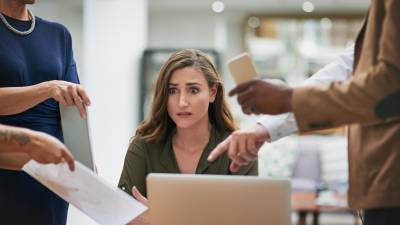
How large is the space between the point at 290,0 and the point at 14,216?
22.5 ft

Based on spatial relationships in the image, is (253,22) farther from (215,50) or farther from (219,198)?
(219,198)

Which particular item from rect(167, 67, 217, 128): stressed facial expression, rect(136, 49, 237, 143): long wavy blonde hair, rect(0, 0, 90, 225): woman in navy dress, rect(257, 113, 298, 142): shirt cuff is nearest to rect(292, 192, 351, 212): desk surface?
rect(136, 49, 237, 143): long wavy blonde hair

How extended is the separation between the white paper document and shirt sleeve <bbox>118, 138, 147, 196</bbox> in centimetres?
56

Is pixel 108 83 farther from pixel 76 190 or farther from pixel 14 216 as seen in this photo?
pixel 76 190

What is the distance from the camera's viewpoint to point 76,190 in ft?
4.66

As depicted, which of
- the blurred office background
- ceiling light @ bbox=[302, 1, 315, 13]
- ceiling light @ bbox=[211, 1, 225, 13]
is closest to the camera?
the blurred office background

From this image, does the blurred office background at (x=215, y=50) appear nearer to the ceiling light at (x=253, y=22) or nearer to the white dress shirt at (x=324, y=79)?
the ceiling light at (x=253, y=22)

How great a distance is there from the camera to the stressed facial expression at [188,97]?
217 cm

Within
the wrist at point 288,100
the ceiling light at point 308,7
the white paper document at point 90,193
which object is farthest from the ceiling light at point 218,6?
the wrist at point 288,100

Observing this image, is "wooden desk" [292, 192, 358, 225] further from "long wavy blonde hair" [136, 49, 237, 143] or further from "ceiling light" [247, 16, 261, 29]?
"ceiling light" [247, 16, 261, 29]

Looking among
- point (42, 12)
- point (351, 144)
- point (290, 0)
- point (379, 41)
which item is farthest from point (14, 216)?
point (290, 0)

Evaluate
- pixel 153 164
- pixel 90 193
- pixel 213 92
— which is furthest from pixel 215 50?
pixel 90 193

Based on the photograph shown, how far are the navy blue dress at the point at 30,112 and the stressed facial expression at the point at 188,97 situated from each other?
437mm

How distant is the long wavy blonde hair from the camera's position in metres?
2.21
